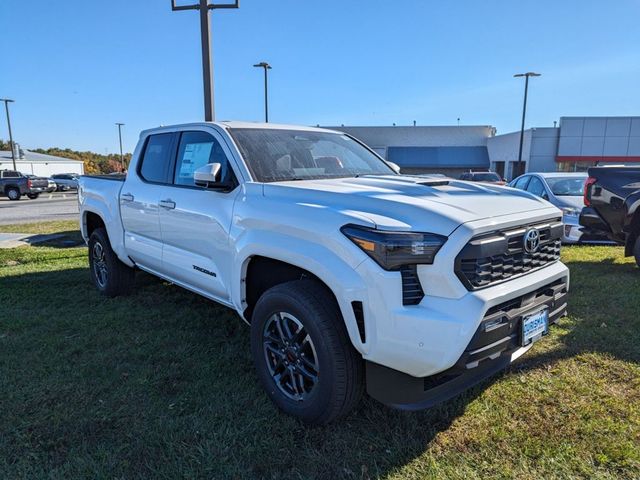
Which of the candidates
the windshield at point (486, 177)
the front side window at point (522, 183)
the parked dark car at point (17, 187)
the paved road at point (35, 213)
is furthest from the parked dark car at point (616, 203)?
the parked dark car at point (17, 187)

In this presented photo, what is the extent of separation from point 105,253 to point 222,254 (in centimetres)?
262

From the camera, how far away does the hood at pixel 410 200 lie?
2.40 meters

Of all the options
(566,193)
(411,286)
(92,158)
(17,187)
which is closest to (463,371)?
(411,286)

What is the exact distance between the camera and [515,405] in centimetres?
303

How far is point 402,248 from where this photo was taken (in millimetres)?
2314

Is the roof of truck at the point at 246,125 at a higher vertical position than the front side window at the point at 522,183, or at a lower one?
higher

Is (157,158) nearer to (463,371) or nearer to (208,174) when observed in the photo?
(208,174)

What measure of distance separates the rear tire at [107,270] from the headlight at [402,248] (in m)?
3.87

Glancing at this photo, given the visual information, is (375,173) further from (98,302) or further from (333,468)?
(98,302)

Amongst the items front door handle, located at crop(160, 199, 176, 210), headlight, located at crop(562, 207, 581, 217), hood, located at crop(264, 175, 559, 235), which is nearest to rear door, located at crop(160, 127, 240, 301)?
front door handle, located at crop(160, 199, 176, 210)

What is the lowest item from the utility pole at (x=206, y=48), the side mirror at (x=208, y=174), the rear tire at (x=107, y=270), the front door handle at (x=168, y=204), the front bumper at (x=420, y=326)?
the rear tire at (x=107, y=270)

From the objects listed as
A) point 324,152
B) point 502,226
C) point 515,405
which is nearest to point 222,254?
point 324,152

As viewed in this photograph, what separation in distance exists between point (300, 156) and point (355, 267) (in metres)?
1.69

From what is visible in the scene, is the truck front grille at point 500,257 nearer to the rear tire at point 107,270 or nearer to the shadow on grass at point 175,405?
the shadow on grass at point 175,405
